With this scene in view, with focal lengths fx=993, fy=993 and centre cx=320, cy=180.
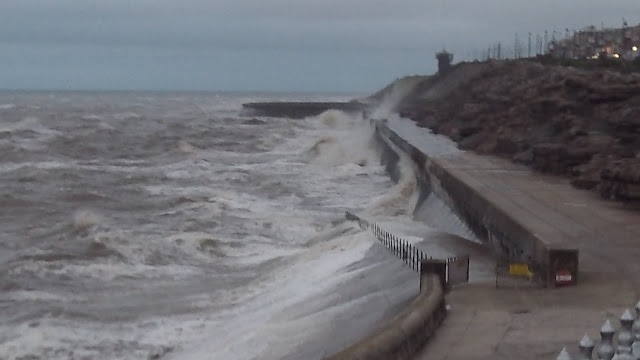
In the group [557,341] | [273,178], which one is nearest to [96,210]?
[273,178]

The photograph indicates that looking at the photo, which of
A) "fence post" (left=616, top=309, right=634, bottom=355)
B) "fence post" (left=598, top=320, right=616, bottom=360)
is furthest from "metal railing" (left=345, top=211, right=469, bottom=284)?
"fence post" (left=598, top=320, right=616, bottom=360)

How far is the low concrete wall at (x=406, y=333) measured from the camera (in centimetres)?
797

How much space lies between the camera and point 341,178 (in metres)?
35.2

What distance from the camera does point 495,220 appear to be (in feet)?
53.0

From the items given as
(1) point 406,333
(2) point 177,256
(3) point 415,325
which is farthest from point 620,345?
(2) point 177,256

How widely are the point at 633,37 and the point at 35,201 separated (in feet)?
359

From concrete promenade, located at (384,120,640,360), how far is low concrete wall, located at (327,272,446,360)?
146mm

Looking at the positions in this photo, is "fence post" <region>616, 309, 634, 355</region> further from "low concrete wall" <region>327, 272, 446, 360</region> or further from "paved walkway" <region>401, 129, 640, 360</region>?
"paved walkway" <region>401, 129, 640, 360</region>

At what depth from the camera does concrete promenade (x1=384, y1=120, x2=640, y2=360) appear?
9.06 meters

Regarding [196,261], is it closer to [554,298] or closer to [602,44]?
[554,298]

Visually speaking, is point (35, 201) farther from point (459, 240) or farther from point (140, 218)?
point (459, 240)

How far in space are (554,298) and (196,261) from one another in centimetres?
807

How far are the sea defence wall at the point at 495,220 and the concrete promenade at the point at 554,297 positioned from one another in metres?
0.19

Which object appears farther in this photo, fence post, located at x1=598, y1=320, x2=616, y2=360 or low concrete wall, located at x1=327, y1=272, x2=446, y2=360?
low concrete wall, located at x1=327, y1=272, x2=446, y2=360
